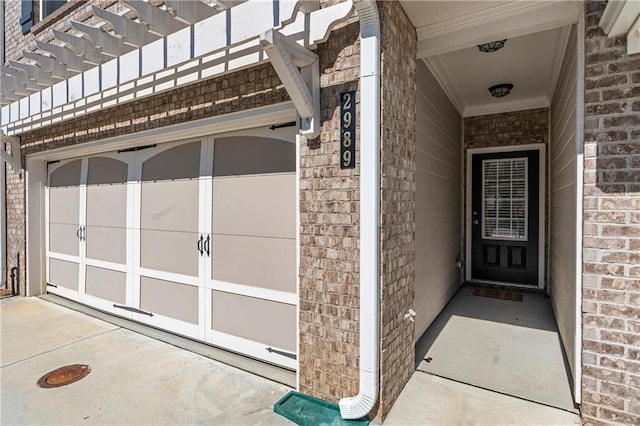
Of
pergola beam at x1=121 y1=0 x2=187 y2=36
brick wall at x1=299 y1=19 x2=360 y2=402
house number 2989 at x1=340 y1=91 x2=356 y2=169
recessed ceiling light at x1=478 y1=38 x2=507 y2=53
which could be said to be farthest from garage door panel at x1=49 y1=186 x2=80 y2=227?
recessed ceiling light at x1=478 y1=38 x2=507 y2=53

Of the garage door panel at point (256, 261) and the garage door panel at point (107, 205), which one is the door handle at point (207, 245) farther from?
the garage door panel at point (107, 205)

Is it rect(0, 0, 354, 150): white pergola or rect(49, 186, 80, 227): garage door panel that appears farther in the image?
rect(49, 186, 80, 227): garage door panel

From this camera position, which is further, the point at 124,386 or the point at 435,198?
the point at 435,198

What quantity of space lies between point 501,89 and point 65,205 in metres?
6.11

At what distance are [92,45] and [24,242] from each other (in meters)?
3.68

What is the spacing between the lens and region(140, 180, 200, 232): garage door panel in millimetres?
3271

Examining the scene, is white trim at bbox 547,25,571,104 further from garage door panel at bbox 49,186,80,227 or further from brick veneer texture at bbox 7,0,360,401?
garage door panel at bbox 49,186,80,227

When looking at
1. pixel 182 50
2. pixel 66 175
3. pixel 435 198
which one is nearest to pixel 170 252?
pixel 182 50

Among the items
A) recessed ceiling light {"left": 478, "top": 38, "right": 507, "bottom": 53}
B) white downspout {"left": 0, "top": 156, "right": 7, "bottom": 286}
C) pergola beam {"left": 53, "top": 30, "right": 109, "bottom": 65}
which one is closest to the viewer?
pergola beam {"left": 53, "top": 30, "right": 109, "bottom": 65}

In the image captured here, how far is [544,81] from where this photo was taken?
12.9ft

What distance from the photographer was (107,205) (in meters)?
4.11

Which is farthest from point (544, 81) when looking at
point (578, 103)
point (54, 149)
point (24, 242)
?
point (24, 242)

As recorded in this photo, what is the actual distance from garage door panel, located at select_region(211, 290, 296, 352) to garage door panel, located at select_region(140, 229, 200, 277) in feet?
1.48

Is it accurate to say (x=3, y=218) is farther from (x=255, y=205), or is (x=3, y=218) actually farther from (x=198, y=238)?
(x=255, y=205)
